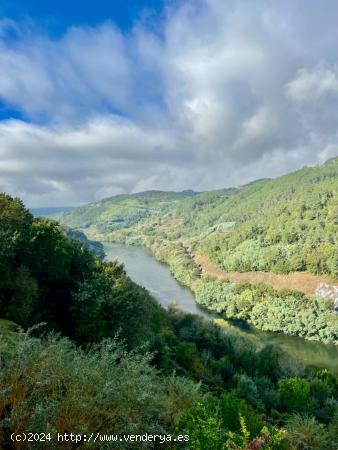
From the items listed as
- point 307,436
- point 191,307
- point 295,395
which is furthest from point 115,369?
point 191,307

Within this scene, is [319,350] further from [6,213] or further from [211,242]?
[211,242]

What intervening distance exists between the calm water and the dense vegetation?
2236 centimetres

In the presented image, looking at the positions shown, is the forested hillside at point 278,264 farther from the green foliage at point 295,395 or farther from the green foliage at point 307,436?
the green foliage at point 307,436

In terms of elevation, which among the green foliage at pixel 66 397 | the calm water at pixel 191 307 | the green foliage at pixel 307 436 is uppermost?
the green foliage at pixel 66 397

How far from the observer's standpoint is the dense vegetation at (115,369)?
26.1ft

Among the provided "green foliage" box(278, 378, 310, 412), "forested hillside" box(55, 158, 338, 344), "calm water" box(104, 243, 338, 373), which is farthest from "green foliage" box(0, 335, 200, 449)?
"forested hillside" box(55, 158, 338, 344)

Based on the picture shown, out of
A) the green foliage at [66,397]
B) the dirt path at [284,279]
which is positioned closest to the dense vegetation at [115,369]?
the green foliage at [66,397]

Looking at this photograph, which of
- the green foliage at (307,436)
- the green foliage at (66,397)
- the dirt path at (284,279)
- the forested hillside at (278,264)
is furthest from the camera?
the dirt path at (284,279)

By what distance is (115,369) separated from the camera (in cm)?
950

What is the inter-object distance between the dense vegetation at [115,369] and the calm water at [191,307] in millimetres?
22362

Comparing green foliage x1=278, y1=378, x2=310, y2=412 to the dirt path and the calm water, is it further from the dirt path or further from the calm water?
the dirt path

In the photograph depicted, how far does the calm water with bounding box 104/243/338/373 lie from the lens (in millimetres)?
72975

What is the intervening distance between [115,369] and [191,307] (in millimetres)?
97490

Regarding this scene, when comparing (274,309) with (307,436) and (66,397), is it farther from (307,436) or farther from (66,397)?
(66,397)
